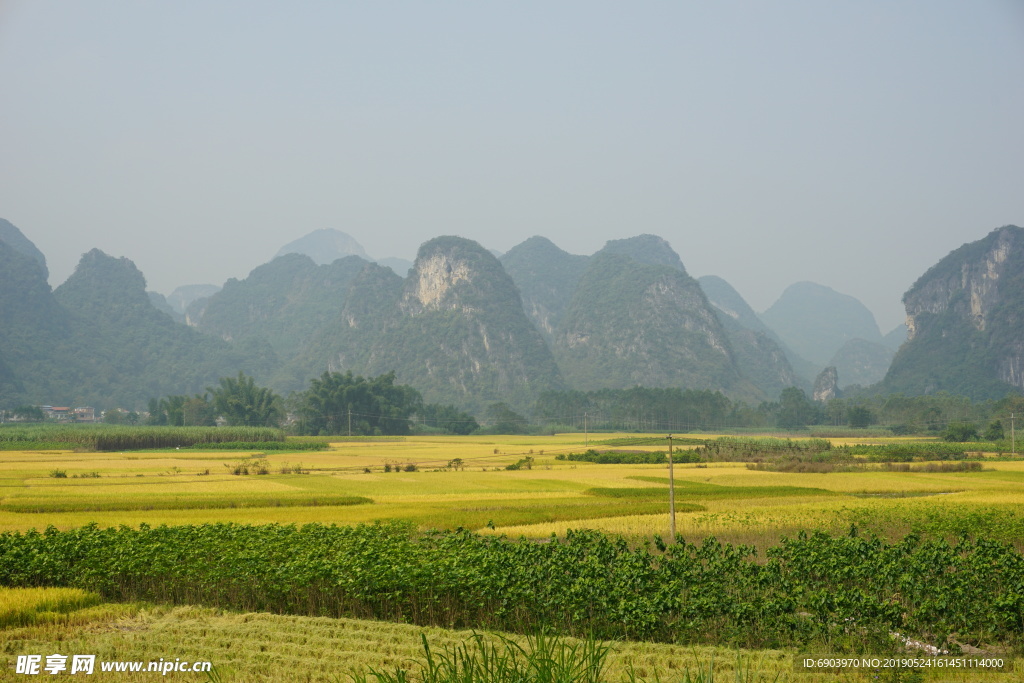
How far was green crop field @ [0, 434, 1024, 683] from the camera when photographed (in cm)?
784

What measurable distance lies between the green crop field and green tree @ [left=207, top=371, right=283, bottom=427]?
2756 centimetres

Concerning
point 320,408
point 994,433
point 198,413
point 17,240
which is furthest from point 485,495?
point 17,240

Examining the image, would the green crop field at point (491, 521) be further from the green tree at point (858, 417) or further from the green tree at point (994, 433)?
the green tree at point (858, 417)

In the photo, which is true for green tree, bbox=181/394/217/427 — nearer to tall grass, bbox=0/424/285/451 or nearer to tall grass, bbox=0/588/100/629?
tall grass, bbox=0/424/285/451

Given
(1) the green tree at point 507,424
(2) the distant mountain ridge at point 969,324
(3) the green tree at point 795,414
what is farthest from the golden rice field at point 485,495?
(2) the distant mountain ridge at point 969,324

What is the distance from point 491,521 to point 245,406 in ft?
196

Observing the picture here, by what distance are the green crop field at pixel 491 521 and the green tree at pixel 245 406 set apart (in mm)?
27561

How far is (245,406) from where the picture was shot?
70250 millimetres

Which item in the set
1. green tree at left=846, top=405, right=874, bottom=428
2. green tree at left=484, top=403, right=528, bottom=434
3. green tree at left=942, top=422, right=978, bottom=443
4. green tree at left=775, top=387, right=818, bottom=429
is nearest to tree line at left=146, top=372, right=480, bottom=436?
green tree at left=484, top=403, right=528, bottom=434

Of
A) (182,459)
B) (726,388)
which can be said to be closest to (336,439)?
(182,459)

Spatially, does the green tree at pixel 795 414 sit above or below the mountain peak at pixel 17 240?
below

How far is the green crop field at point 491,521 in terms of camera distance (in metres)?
7.84

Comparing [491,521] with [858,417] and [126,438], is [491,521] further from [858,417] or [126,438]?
[858,417]

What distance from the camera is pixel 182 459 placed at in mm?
38906
